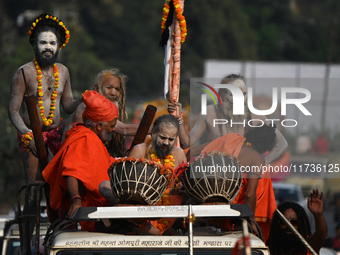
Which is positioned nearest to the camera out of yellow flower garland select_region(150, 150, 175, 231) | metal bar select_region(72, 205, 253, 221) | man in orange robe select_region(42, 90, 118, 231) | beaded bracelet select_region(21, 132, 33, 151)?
metal bar select_region(72, 205, 253, 221)

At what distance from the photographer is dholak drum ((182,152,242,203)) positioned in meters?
7.21

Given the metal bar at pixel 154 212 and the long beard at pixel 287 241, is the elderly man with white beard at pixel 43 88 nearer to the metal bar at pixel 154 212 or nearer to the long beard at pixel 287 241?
the metal bar at pixel 154 212

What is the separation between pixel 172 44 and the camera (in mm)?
9344

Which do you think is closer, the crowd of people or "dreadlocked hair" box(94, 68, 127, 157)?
the crowd of people

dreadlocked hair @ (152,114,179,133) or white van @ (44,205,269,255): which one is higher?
dreadlocked hair @ (152,114,179,133)

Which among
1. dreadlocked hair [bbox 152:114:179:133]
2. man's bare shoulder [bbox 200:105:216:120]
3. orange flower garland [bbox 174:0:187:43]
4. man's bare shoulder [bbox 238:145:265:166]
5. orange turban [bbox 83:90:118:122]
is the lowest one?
man's bare shoulder [bbox 238:145:265:166]

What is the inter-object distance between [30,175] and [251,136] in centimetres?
212

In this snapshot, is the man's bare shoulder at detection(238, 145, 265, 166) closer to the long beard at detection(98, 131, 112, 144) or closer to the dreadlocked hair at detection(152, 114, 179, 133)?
the dreadlocked hair at detection(152, 114, 179, 133)

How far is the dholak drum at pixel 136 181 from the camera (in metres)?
7.04

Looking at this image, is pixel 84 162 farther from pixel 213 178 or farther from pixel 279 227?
pixel 279 227

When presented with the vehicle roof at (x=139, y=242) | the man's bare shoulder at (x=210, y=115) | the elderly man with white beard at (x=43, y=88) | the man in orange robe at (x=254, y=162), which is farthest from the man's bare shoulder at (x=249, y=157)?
the elderly man with white beard at (x=43, y=88)

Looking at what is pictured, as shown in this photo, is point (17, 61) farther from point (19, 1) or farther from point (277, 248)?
point (277, 248)

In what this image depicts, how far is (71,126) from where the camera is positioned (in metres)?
8.43

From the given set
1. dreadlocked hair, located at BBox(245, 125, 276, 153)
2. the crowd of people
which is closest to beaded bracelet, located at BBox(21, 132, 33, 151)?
the crowd of people
